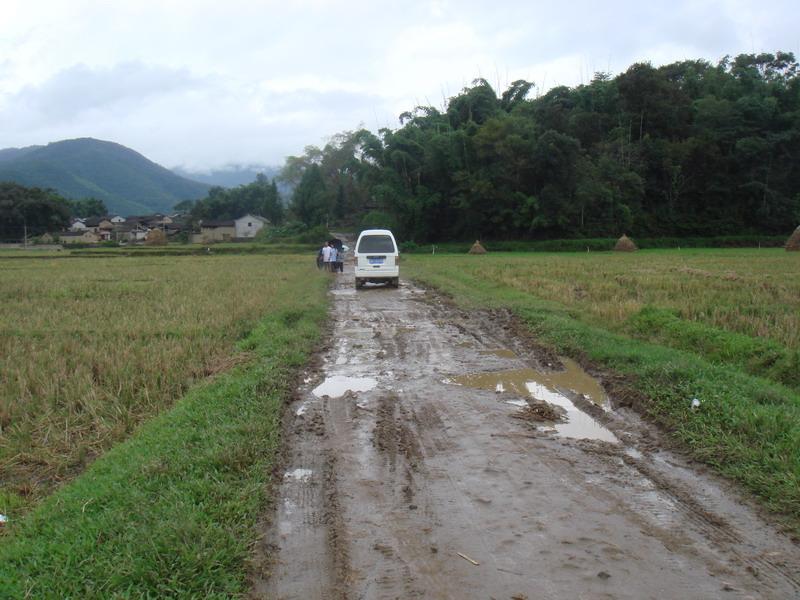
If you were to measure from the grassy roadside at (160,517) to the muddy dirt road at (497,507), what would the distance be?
0.87 ft

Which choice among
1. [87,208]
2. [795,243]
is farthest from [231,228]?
[795,243]

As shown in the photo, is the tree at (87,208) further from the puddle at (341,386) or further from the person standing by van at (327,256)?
the puddle at (341,386)

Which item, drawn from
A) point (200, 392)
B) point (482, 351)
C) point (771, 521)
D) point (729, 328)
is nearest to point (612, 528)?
point (771, 521)

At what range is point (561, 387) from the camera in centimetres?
755

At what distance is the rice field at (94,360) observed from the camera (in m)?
5.89

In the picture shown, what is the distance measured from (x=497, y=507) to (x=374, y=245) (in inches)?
615

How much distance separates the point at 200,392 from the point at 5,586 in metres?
3.81

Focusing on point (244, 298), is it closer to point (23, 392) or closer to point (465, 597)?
point (23, 392)

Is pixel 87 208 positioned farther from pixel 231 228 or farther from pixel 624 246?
pixel 624 246

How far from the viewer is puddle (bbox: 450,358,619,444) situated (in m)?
5.93

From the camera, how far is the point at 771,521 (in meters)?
3.95

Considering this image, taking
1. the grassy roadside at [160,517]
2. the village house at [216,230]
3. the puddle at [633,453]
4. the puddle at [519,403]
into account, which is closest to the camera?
the grassy roadside at [160,517]

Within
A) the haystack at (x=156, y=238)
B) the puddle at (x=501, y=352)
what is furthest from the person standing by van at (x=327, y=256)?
the haystack at (x=156, y=238)

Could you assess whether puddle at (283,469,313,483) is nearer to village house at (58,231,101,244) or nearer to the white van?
the white van
